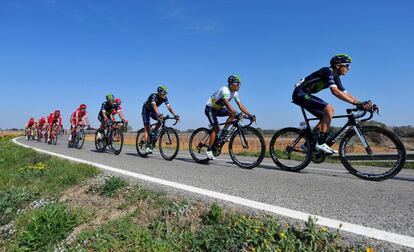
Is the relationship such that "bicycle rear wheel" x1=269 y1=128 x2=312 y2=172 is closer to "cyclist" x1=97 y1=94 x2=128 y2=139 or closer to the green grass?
the green grass

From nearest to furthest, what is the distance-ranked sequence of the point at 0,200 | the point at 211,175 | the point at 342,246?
the point at 342,246 < the point at 0,200 < the point at 211,175

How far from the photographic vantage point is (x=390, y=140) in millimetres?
5332

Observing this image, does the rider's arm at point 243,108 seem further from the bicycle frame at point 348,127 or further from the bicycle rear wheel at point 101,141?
the bicycle rear wheel at point 101,141

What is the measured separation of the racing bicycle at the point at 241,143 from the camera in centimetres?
734

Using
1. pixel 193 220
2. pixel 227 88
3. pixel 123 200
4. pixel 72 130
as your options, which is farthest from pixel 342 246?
pixel 72 130

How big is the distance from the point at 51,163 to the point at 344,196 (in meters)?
6.92

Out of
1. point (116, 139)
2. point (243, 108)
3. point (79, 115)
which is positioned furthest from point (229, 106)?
point (79, 115)

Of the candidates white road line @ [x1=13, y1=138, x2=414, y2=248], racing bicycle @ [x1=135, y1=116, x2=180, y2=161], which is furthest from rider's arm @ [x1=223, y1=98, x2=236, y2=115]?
white road line @ [x1=13, y1=138, x2=414, y2=248]

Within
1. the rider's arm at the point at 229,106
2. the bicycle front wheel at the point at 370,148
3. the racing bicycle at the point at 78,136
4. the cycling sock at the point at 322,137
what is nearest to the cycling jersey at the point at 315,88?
the cycling sock at the point at 322,137

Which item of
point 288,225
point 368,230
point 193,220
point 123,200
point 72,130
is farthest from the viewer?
point 72,130

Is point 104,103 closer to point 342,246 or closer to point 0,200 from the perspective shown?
point 0,200

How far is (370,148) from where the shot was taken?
572 centimetres

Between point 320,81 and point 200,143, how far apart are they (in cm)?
374

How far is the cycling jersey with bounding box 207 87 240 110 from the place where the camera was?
25.8ft
